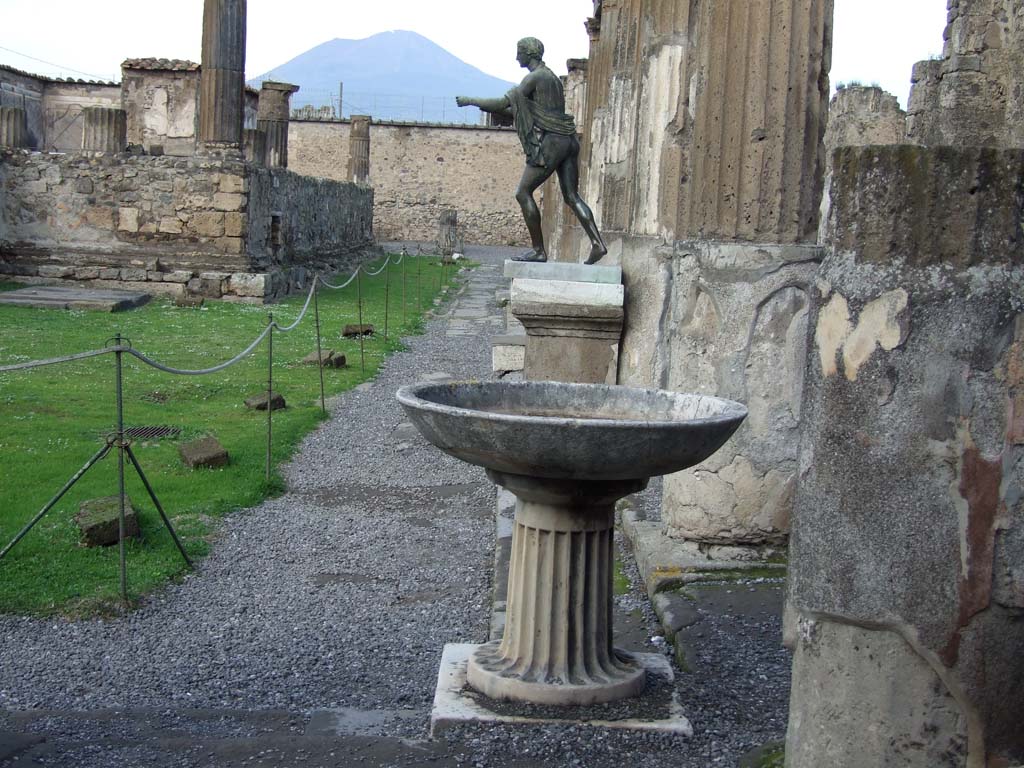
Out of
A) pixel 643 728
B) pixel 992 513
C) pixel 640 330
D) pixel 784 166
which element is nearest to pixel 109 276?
pixel 640 330

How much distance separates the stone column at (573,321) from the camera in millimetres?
6023

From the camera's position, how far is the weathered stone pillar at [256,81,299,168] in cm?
A: 2573

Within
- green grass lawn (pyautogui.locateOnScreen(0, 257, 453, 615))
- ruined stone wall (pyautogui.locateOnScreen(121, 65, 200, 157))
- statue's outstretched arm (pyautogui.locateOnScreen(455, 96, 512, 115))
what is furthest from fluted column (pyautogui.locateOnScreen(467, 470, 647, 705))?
ruined stone wall (pyautogui.locateOnScreen(121, 65, 200, 157))

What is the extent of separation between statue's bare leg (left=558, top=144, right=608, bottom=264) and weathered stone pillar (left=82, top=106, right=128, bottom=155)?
12.9 m

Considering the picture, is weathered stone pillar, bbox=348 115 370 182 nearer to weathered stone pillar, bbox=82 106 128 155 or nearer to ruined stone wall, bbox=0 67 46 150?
ruined stone wall, bbox=0 67 46 150

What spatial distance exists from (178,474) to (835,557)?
544 cm

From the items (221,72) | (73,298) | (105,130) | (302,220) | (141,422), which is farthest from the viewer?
(302,220)

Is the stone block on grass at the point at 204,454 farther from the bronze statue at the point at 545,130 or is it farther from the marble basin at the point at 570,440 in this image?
the marble basin at the point at 570,440

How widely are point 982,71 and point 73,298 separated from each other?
11.4 metres

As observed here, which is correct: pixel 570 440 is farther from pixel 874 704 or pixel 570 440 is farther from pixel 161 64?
pixel 161 64

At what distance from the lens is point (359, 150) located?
33.6 meters

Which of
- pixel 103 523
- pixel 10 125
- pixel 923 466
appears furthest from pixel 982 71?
pixel 10 125

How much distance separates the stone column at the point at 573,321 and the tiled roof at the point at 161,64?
25448mm

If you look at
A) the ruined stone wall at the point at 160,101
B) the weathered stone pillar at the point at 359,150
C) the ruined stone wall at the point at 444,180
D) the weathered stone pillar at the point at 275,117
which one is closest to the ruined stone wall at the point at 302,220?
the weathered stone pillar at the point at 275,117
